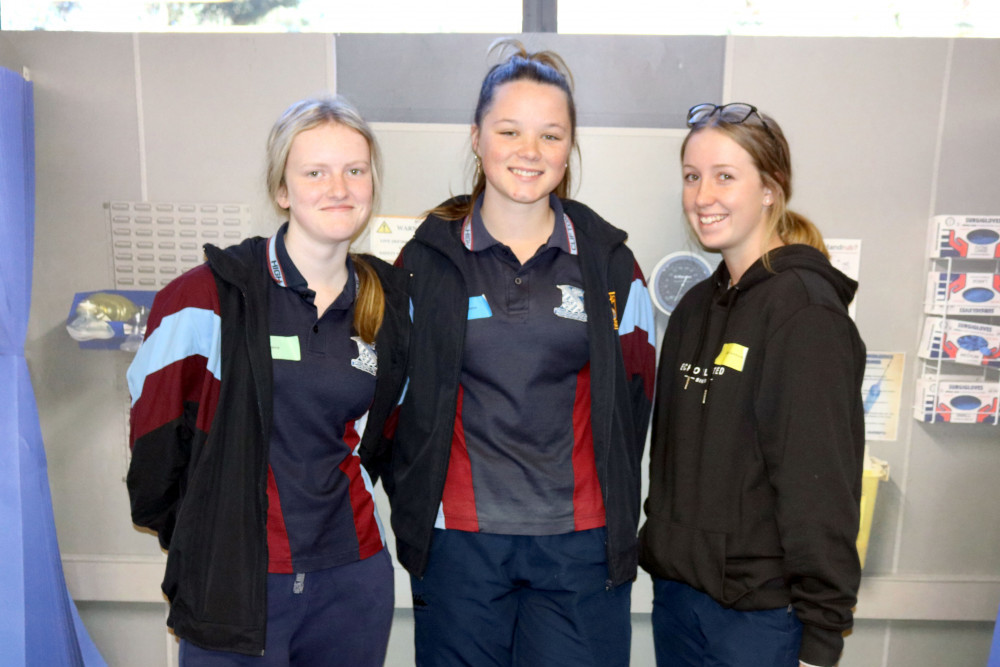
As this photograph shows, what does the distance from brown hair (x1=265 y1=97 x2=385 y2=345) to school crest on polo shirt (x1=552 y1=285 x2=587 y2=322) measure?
37 cm

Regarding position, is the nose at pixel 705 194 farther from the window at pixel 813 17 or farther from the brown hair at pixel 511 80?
the window at pixel 813 17

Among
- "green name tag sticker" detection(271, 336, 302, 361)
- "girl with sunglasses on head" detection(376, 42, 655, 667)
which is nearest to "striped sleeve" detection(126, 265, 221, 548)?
"green name tag sticker" detection(271, 336, 302, 361)

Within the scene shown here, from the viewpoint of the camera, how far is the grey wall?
6.44 feet

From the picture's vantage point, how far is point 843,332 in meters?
1.23

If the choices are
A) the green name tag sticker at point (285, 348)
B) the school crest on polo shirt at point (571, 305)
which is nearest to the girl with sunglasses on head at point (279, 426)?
the green name tag sticker at point (285, 348)

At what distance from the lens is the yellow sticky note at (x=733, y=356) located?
4.33 ft

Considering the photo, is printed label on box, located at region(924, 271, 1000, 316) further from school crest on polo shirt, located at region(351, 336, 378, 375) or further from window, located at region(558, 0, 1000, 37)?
school crest on polo shirt, located at region(351, 336, 378, 375)

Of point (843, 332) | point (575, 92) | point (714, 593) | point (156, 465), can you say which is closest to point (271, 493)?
point (156, 465)

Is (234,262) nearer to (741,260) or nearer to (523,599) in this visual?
(523,599)

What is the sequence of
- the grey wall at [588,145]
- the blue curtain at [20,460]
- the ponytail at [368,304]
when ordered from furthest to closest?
the grey wall at [588,145]
the blue curtain at [20,460]
the ponytail at [368,304]

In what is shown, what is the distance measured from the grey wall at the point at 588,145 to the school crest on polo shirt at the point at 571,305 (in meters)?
0.62

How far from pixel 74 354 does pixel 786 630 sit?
2.01m

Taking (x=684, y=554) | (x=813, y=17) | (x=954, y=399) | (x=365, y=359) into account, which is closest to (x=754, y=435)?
(x=684, y=554)

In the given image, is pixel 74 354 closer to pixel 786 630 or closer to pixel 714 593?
pixel 714 593
